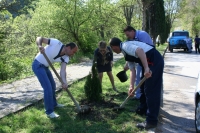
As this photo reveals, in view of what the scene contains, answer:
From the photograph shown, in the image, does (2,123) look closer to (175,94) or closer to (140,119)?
(140,119)

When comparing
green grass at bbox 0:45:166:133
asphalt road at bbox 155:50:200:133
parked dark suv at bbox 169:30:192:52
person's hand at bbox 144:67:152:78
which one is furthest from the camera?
parked dark suv at bbox 169:30:192:52

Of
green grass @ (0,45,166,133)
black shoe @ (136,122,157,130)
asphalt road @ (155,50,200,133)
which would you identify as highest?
green grass @ (0,45,166,133)

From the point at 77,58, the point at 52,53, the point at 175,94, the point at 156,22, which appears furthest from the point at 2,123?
the point at 156,22

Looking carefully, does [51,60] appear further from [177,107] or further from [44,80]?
[177,107]

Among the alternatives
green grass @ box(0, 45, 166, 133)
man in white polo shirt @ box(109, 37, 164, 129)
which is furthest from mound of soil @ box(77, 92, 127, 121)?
man in white polo shirt @ box(109, 37, 164, 129)

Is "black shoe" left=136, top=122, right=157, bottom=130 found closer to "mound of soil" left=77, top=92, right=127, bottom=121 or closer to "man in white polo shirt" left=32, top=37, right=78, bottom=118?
"mound of soil" left=77, top=92, right=127, bottom=121

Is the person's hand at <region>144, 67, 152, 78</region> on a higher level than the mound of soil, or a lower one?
higher

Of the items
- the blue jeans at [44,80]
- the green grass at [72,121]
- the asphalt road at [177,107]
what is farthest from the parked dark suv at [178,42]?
the blue jeans at [44,80]

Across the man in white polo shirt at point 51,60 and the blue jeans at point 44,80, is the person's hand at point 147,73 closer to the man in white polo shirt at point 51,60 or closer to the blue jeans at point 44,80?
the man in white polo shirt at point 51,60

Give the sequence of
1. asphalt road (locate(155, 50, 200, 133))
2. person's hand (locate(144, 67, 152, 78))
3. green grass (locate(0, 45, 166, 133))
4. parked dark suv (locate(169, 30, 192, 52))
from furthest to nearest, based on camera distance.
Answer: parked dark suv (locate(169, 30, 192, 52)) → asphalt road (locate(155, 50, 200, 133)) → green grass (locate(0, 45, 166, 133)) → person's hand (locate(144, 67, 152, 78))

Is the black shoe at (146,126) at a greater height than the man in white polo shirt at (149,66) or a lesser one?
lesser

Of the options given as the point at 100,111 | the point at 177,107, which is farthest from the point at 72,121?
the point at 177,107

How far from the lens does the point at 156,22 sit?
23625mm

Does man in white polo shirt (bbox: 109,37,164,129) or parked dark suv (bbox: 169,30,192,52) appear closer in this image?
man in white polo shirt (bbox: 109,37,164,129)
